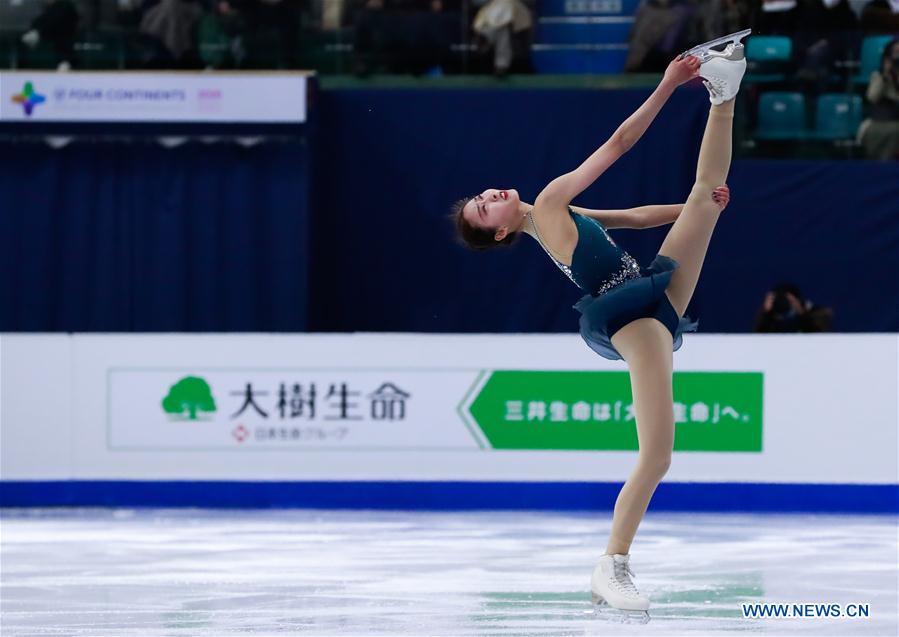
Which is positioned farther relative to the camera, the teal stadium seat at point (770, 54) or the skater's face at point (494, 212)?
the teal stadium seat at point (770, 54)

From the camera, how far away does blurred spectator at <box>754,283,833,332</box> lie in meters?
8.24

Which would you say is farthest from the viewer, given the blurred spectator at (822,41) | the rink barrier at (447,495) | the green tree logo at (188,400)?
the blurred spectator at (822,41)

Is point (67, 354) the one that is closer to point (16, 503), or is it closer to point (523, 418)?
point (16, 503)

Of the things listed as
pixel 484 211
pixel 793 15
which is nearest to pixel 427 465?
pixel 484 211

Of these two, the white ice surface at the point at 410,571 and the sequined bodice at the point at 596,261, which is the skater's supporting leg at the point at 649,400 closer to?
the sequined bodice at the point at 596,261

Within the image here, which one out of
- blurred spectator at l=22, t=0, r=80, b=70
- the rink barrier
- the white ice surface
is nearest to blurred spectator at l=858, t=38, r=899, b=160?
the rink barrier

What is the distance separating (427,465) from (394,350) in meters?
0.61

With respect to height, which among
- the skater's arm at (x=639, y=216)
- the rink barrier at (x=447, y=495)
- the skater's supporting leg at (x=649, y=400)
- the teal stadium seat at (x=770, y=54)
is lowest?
the rink barrier at (x=447, y=495)

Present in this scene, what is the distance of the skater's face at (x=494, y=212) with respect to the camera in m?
4.11

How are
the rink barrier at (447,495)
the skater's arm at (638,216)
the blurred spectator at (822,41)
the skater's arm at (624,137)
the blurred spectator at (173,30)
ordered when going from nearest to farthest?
the skater's arm at (624,137) → the skater's arm at (638,216) → the rink barrier at (447,495) → the blurred spectator at (822,41) → the blurred spectator at (173,30)

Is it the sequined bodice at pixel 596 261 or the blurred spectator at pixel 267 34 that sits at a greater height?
the blurred spectator at pixel 267 34

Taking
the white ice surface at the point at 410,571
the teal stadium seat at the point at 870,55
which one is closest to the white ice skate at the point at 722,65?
the white ice surface at the point at 410,571

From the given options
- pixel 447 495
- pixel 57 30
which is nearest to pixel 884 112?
pixel 447 495

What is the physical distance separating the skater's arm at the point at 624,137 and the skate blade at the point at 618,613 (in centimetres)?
114
